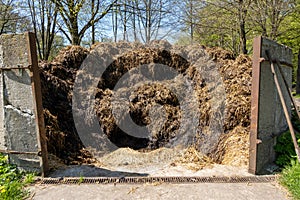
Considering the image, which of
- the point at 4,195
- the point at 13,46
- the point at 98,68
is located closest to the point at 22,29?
the point at 98,68

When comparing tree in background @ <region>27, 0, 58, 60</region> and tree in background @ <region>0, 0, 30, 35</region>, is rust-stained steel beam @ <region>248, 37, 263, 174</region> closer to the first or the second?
tree in background @ <region>27, 0, 58, 60</region>

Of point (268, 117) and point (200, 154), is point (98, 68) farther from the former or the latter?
point (268, 117)

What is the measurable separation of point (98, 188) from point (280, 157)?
8.05 ft

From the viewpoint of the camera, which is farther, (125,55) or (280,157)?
(125,55)

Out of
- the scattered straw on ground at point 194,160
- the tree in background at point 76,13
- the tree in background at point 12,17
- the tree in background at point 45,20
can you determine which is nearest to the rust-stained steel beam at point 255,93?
the scattered straw on ground at point 194,160

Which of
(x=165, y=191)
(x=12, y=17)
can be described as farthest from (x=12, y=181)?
(x=12, y=17)

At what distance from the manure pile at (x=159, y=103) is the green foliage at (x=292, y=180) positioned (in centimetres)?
53

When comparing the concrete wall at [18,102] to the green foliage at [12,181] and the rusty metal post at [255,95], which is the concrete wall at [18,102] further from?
the rusty metal post at [255,95]

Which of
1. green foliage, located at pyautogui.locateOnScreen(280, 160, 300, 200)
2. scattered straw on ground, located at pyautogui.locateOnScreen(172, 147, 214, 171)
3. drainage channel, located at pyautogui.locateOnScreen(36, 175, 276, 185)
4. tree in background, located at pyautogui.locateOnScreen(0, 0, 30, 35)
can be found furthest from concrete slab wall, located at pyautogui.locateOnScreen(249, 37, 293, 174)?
tree in background, located at pyautogui.locateOnScreen(0, 0, 30, 35)

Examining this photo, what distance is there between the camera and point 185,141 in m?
3.56

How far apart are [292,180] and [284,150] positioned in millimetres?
878

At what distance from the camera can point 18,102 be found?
2.59 m

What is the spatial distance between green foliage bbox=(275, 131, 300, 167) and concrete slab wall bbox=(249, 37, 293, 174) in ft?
0.29

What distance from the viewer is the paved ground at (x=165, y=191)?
2.19 meters
